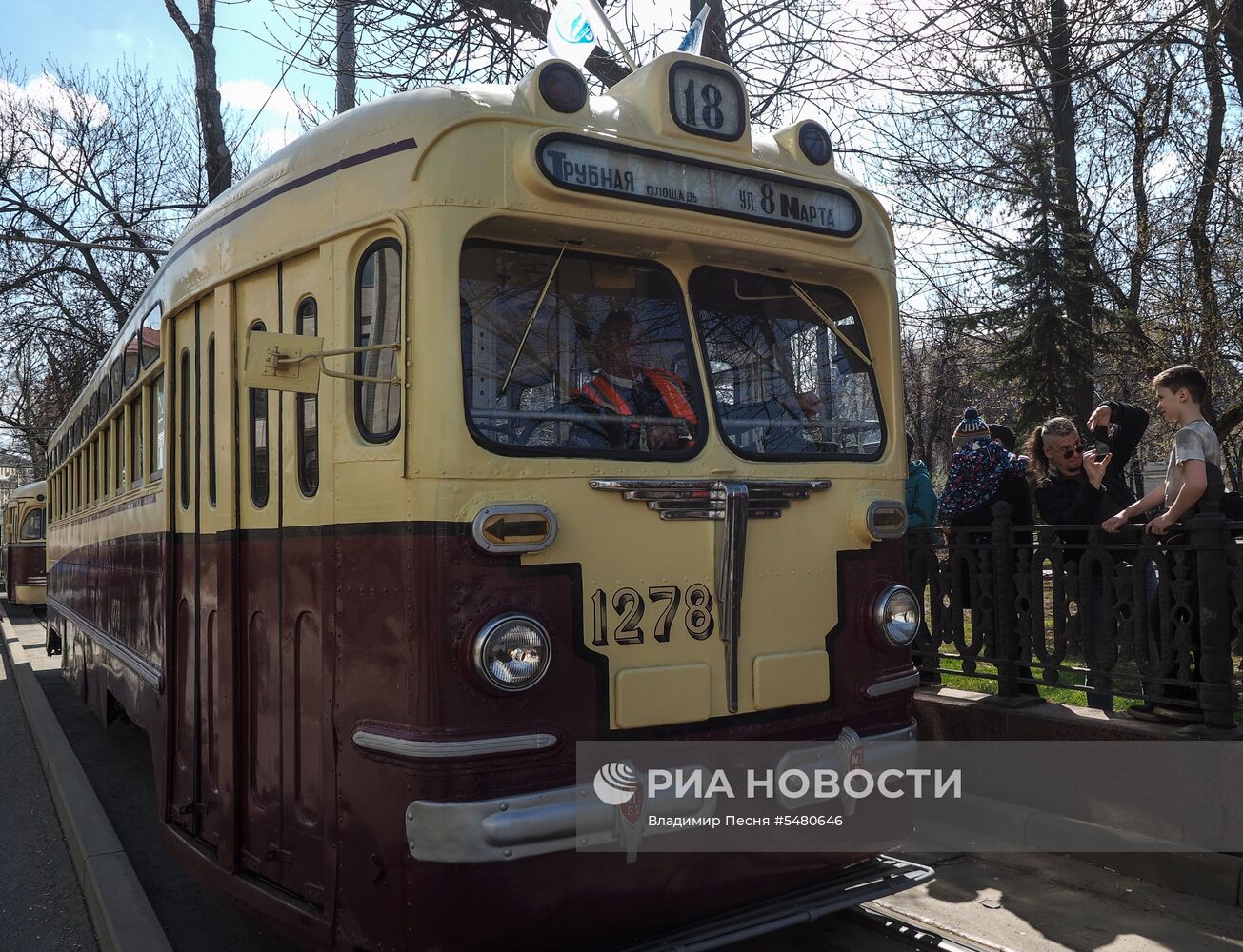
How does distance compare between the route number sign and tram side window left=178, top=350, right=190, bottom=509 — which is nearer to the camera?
the route number sign

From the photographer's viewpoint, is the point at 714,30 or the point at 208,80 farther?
the point at 208,80

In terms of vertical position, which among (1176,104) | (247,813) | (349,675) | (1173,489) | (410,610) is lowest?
(247,813)

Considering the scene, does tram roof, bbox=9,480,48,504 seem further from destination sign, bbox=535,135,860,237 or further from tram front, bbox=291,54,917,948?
destination sign, bbox=535,135,860,237

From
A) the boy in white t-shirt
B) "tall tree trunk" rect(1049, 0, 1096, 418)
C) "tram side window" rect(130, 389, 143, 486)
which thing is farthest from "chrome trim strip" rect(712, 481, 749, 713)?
"tall tree trunk" rect(1049, 0, 1096, 418)

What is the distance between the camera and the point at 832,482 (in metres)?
4.08

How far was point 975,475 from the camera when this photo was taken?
657 cm

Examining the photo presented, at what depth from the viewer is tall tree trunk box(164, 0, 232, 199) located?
13883mm

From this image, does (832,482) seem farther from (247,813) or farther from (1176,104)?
(1176,104)

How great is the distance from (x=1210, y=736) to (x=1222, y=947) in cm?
101

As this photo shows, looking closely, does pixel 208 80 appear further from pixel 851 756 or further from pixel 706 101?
pixel 851 756

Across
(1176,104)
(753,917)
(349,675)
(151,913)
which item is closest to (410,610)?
(349,675)

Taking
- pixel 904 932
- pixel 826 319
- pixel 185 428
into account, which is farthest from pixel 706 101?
pixel 904 932

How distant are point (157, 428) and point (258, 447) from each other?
1.73 metres

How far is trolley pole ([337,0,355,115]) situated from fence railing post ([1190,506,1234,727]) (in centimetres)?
830
